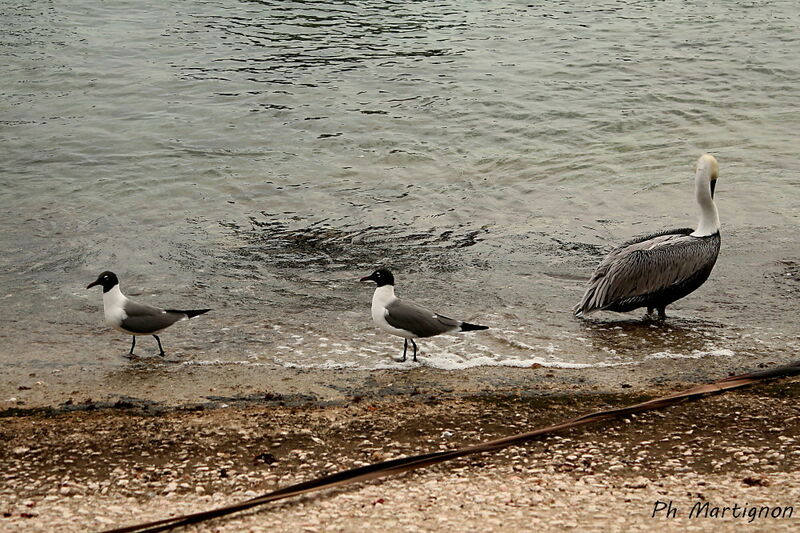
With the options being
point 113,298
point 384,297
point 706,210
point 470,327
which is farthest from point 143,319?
point 706,210

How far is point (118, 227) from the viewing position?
11922 millimetres

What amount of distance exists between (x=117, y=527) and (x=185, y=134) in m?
11.0

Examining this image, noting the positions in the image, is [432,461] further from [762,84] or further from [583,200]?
[762,84]

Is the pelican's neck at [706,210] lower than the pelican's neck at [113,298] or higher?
higher

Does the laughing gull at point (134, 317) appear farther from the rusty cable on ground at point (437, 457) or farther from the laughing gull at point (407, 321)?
the rusty cable on ground at point (437, 457)

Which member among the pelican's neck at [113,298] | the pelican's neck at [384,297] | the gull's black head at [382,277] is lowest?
the pelican's neck at [113,298]

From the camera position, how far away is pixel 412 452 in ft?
19.5

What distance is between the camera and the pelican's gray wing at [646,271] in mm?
8992

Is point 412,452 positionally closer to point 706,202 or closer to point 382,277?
point 382,277

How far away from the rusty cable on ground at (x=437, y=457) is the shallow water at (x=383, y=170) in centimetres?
108

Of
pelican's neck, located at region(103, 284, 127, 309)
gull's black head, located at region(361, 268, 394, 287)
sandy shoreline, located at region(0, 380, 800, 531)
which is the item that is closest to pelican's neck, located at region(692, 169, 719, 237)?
sandy shoreline, located at region(0, 380, 800, 531)

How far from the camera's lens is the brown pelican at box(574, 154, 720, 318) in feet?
29.5

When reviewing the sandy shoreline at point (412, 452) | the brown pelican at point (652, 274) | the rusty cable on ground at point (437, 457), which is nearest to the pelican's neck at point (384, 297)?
the sandy shoreline at point (412, 452)

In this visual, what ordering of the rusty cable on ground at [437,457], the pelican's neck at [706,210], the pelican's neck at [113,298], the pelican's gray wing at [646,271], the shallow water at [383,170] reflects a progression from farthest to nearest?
the pelican's neck at [706,210]
the pelican's gray wing at [646,271]
the shallow water at [383,170]
the pelican's neck at [113,298]
the rusty cable on ground at [437,457]
